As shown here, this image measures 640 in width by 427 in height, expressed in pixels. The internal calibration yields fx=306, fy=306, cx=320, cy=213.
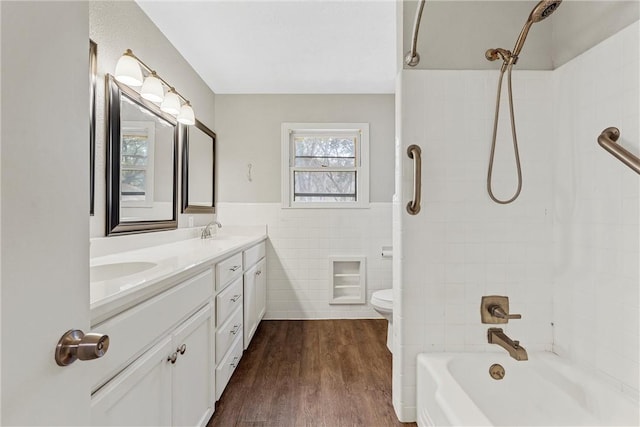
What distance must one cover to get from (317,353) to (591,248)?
Answer: 70.2 inches

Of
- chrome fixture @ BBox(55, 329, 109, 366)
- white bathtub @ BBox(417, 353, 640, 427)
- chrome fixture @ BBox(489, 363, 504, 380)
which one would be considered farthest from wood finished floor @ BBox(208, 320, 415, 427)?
chrome fixture @ BBox(55, 329, 109, 366)

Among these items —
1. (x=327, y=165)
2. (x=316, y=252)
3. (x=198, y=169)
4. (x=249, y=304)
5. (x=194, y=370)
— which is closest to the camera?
(x=194, y=370)

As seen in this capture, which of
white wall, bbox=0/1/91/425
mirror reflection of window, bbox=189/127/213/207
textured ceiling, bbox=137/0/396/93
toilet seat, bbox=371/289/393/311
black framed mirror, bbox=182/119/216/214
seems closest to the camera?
white wall, bbox=0/1/91/425

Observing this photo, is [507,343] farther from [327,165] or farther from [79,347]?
[327,165]

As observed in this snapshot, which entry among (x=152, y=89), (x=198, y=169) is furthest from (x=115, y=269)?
(x=198, y=169)

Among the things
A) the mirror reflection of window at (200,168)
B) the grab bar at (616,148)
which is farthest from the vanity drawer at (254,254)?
the grab bar at (616,148)

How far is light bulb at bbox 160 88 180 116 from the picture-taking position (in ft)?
6.48

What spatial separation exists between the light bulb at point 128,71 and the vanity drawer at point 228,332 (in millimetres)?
1358

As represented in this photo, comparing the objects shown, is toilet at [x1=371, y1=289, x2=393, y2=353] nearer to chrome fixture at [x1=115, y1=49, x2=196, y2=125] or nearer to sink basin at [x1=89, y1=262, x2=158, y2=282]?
sink basin at [x1=89, y1=262, x2=158, y2=282]

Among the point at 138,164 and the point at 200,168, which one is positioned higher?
the point at 200,168

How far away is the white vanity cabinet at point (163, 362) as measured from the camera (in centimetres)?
80

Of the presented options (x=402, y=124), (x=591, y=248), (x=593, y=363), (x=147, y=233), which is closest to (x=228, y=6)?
(x=402, y=124)

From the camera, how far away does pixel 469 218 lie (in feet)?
4.84

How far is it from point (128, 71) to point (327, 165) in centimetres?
195
